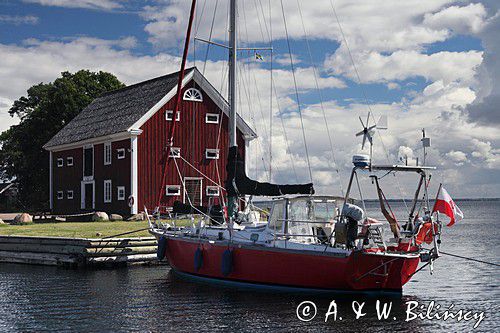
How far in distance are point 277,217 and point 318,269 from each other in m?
2.41

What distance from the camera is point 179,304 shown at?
1978 centimetres

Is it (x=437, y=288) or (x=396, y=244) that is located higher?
(x=396, y=244)

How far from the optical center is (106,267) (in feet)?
90.9

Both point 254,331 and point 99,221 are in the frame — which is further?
point 99,221

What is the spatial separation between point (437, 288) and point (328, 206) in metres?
5.22

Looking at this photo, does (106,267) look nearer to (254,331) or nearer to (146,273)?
(146,273)

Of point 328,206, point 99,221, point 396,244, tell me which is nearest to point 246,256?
point 328,206

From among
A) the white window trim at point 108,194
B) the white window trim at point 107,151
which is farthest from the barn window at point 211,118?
the white window trim at point 108,194

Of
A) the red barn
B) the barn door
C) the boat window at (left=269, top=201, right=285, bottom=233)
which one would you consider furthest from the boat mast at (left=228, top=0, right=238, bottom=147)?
the barn door

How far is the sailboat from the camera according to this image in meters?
18.7

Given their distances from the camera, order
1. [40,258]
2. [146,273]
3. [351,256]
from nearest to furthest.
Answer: [351,256], [146,273], [40,258]

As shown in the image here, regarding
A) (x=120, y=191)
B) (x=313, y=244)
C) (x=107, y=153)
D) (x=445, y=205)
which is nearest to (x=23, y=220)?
(x=120, y=191)

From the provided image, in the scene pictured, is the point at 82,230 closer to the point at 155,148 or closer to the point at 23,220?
the point at 23,220

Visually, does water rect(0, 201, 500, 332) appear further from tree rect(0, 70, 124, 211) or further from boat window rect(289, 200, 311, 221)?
tree rect(0, 70, 124, 211)
